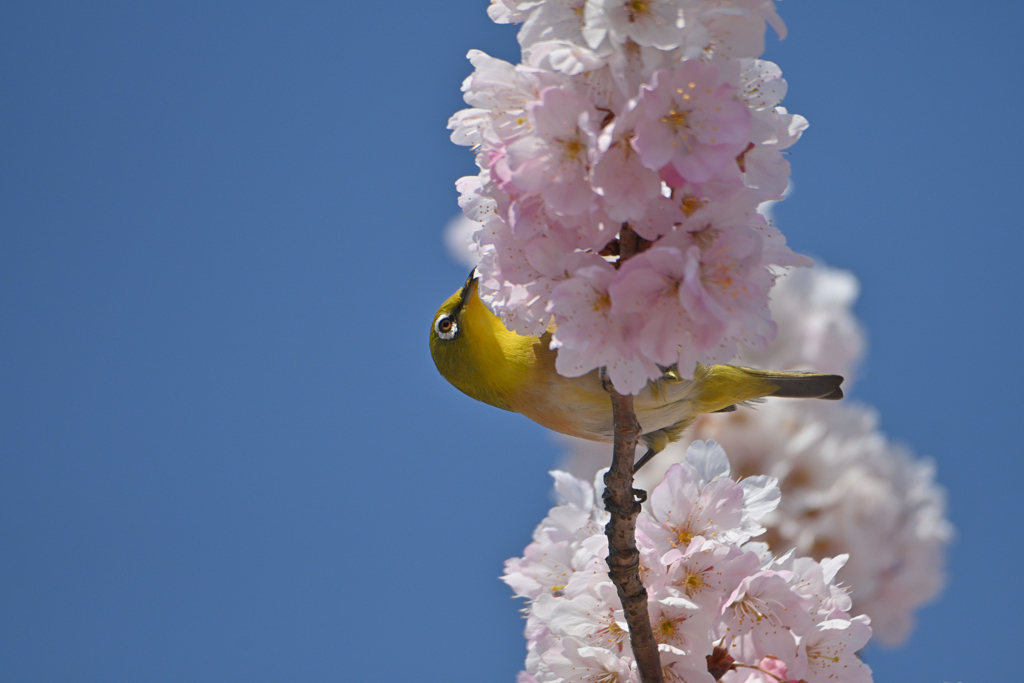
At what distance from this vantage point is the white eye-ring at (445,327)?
3.91m

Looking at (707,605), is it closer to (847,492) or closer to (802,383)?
(802,383)

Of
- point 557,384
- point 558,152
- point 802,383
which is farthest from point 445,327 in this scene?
point 558,152

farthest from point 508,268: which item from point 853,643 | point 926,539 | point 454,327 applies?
point 926,539

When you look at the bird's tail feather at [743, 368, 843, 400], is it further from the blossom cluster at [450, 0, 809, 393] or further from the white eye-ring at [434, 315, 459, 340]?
the blossom cluster at [450, 0, 809, 393]

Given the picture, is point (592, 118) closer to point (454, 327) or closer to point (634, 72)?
point (634, 72)

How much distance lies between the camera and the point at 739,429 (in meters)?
5.00

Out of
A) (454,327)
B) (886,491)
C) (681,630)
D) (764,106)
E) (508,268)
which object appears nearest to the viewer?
(764,106)

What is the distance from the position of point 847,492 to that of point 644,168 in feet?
12.8

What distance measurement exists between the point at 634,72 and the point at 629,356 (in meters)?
0.57

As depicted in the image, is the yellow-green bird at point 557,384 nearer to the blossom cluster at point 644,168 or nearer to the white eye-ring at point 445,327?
the white eye-ring at point 445,327

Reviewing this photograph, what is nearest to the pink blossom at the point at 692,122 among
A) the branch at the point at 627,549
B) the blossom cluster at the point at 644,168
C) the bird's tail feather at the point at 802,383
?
the blossom cluster at the point at 644,168

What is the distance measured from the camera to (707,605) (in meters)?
2.18

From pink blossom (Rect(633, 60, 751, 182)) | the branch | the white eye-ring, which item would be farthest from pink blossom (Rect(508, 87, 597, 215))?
the white eye-ring

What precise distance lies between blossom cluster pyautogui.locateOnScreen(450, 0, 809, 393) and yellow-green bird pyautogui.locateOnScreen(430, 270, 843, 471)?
5.38ft
